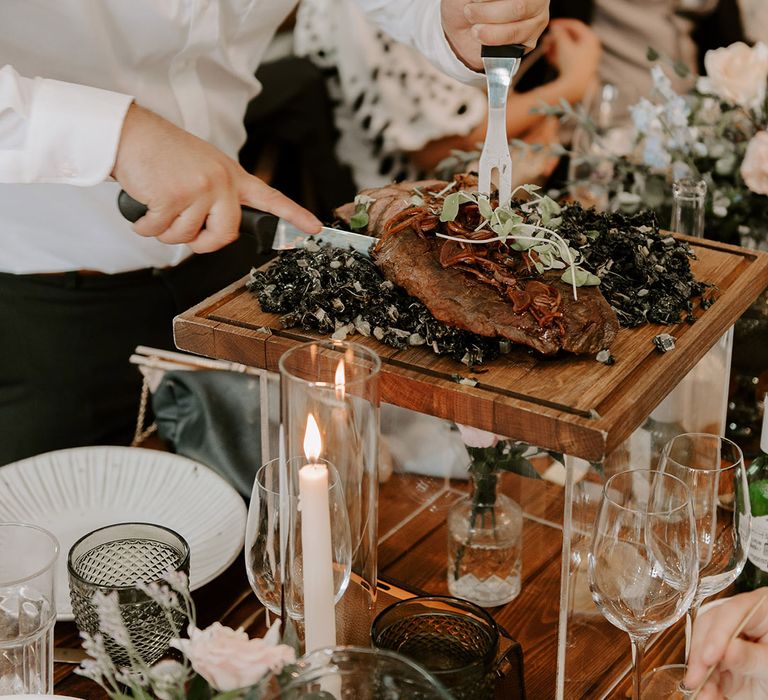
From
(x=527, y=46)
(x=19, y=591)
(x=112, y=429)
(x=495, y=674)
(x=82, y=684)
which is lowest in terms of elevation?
(x=112, y=429)

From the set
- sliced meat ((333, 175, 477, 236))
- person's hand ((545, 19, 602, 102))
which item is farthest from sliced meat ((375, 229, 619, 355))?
Answer: person's hand ((545, 19, 602, 102))

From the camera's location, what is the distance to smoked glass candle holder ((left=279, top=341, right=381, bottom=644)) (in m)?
0.83

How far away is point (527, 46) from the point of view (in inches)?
53.3

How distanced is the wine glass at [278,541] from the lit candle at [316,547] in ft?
0.16

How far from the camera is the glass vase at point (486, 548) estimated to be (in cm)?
128

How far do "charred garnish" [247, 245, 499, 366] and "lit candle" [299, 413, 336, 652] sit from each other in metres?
0.30

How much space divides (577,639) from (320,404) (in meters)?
0.49

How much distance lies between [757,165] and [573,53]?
1.42 meters

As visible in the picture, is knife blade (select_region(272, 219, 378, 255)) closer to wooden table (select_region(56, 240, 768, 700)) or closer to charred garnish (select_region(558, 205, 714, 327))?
wooden table (select_region(56, 240, 768, 700))

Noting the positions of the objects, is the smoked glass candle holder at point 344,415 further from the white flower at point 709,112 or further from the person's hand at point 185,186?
the white flower at point 709,112

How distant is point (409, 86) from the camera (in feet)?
9.46

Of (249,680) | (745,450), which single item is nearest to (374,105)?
(745,450)

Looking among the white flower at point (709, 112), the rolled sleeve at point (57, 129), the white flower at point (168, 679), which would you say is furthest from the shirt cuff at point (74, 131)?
the white flower at point (709, 112)

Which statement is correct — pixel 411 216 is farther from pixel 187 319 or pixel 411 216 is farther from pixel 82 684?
pixel 82 684
